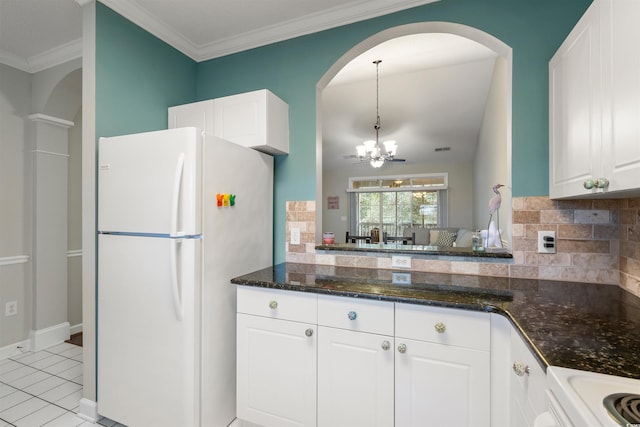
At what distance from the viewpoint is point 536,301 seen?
4.26 feet

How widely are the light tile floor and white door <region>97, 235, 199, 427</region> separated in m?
0.33

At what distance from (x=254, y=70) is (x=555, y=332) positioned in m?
2.42

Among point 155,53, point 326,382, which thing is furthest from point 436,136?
point 326,382

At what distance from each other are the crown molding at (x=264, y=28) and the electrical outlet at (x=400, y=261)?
5.22 feet

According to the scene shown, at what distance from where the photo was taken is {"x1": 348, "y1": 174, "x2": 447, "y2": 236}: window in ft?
26.7

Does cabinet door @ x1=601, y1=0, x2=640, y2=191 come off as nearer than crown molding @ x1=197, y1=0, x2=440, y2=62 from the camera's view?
Yes

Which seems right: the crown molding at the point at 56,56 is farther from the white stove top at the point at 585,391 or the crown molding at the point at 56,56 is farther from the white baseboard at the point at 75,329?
the white stove top at the point at 585,391

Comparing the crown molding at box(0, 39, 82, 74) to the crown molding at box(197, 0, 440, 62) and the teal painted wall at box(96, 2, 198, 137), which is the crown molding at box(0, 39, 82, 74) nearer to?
the teal painted wall at box(96, 2, 198, 137)

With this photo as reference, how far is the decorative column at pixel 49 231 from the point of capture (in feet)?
8.98

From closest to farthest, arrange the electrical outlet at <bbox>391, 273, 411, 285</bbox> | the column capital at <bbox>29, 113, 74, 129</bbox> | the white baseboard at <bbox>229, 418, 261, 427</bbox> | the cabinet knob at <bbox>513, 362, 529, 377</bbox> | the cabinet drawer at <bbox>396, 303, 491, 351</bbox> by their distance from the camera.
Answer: the cabinet knob at <bbox>513, 362, 529, 377</bbox> < the cabinet drawer at <bbox>396, 303, 491, 351</bbox> < the electrical outlet at <bbox>391, 273, 411, 285</bbox> < the white baseboard at <bbox>229, 418, 261, 427</bbox> < the column capital at <bbox>29, 113, 74, 129</bbox>

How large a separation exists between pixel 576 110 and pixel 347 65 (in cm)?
296

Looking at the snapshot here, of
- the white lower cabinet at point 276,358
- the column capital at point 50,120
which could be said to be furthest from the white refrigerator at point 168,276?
the column capital at point 50,120

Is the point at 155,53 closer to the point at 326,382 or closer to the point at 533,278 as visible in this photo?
the point at 326,382

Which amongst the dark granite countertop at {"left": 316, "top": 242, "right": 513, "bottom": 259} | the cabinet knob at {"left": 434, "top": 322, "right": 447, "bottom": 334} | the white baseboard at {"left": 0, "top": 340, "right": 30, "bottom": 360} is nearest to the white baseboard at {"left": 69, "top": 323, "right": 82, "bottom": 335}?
the white baseboard at {"left": 0, "top": 340, "right": 30, "bottom": 360}
